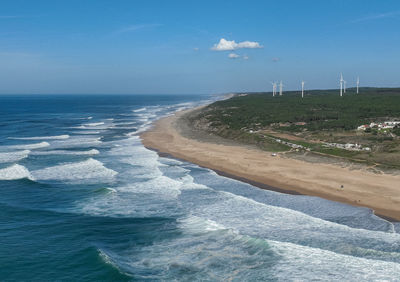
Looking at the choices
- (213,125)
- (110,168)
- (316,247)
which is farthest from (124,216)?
(213,125)

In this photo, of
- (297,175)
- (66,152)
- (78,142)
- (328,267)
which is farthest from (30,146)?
(328,267)

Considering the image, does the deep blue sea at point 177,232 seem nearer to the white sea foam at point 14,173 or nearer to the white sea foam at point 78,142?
the white sea foam at point 14,173

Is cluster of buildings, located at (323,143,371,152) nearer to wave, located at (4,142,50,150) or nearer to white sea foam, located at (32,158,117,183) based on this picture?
white sea foam, located at (32,158,117,183)

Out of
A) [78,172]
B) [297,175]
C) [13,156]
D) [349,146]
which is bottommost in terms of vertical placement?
Result: [78,172]

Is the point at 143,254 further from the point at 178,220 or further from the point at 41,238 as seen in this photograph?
the point at 41,238

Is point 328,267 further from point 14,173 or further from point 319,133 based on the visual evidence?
point 319,133

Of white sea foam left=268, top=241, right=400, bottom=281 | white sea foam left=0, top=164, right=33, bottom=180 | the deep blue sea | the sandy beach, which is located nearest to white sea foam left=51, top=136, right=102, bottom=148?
the sandy beach

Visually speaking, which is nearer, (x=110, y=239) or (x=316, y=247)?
(x=316, y=247)
